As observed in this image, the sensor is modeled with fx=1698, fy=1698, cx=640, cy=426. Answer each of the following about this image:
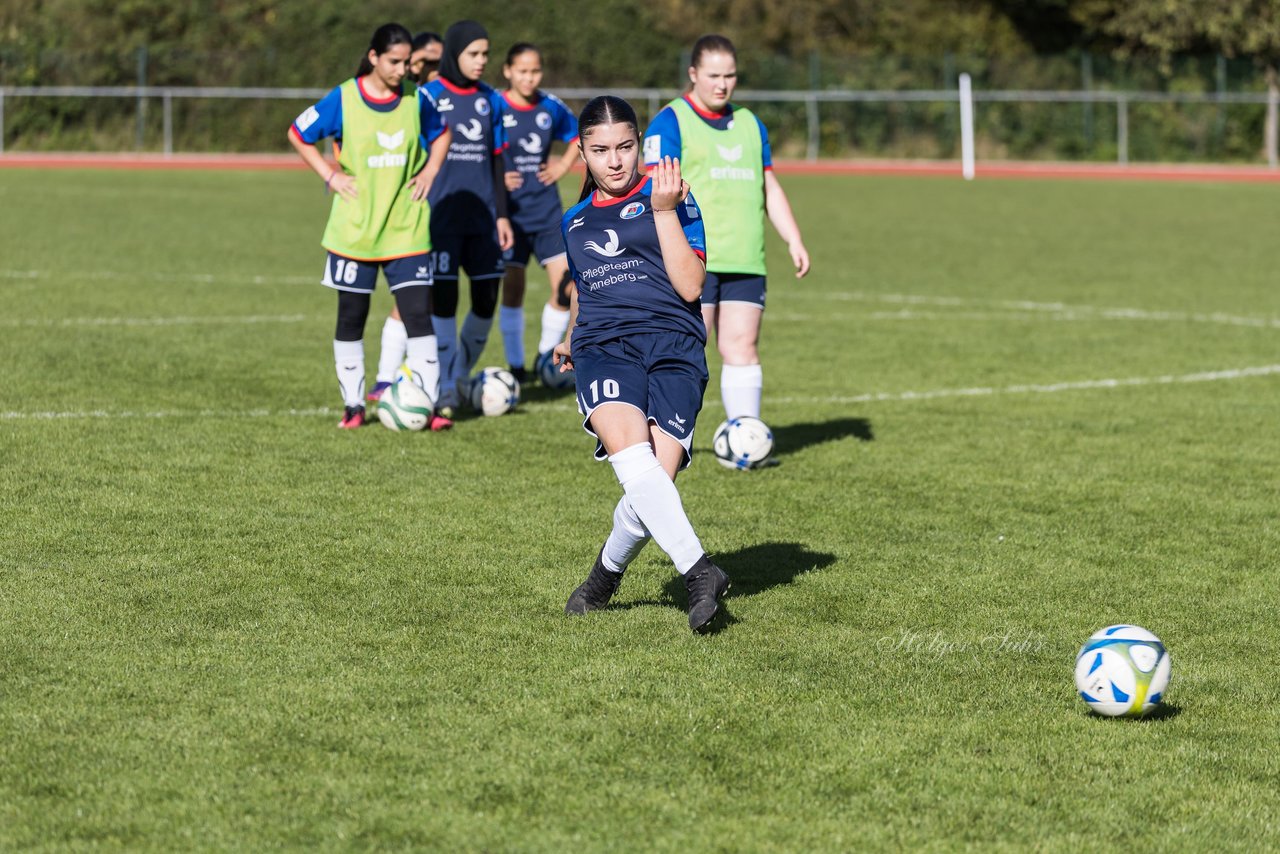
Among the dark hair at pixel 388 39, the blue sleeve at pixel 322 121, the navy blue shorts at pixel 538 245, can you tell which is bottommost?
the navy blue shorts at pixel 538 245

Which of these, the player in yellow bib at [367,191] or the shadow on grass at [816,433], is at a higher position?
the player in yellow bib at [367,191]

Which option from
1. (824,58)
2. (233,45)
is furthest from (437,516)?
(233,45)

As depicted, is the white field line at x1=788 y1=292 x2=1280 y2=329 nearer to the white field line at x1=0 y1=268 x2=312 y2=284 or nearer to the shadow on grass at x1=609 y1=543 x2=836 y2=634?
the white field line at x1=0 y1=268 x2=312 y2=284

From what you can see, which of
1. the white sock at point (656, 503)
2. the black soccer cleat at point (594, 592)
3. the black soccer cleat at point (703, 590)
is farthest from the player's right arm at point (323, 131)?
the black soccer cleat at point (703, 590)

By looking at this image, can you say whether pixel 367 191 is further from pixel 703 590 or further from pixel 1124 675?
pixel 1124 675

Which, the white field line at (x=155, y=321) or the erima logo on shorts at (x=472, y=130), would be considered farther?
the white field line at (x=155, y=321)

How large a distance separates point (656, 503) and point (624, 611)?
0.56 m

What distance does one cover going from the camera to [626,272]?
5887mm

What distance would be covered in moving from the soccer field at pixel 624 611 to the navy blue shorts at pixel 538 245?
1.22 m

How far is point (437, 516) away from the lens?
741 centimetres

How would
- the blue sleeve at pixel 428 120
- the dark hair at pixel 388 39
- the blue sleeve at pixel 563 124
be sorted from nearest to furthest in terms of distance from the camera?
the dark hair at pixel 388 39 → the blue sleeve at pixel 428 120 → the blue sleeve at pixel 563 124

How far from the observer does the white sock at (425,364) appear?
377 inches

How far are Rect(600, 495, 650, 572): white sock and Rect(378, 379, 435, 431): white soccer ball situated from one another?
3675mm

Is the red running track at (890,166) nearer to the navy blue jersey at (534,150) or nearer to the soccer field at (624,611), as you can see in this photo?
the soccer field at (624,611)
